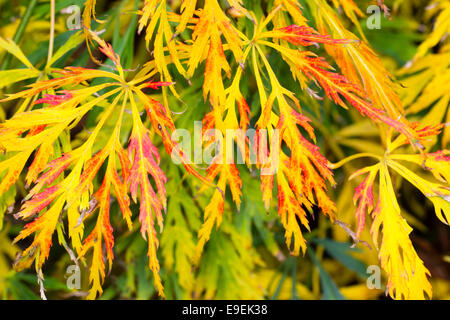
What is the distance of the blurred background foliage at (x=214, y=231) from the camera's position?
2.25 feet

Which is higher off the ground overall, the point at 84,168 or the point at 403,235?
the point at 84,168

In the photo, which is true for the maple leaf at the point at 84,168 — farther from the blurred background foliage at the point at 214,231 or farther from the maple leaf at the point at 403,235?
the maple leaf at the point at 403,235

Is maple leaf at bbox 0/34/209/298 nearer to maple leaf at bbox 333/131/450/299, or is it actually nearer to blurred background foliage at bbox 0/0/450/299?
blurred background foliage at bbox 0/0/450/299

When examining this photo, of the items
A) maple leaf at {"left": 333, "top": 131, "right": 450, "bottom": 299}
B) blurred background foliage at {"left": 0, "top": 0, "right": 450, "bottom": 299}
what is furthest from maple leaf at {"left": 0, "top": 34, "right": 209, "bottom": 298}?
maple leaf at {"left": 333, "top": 131, "right": 450, "bottom": 299}

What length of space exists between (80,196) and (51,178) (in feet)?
0.12

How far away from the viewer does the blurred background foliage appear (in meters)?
0.69

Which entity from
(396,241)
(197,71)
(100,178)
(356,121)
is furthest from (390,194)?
(356,121)

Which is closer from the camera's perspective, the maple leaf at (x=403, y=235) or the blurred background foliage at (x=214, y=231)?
the maple leaf at (x=403, y=235)

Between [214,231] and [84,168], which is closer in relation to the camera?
[84,168]

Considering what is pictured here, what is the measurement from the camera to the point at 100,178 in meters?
0.74

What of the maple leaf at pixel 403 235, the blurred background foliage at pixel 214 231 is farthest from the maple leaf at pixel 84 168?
the maple leaf at pixel 403 235

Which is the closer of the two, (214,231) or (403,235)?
(403,235)

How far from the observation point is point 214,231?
794 mm
